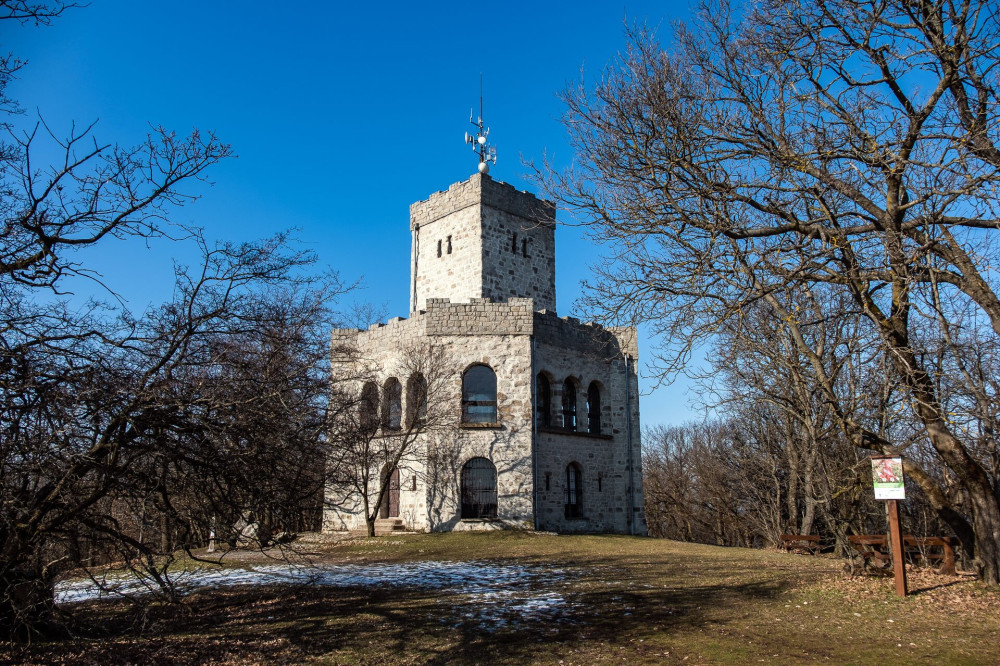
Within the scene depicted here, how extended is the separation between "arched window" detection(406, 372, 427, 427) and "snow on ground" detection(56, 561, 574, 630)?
7.82m

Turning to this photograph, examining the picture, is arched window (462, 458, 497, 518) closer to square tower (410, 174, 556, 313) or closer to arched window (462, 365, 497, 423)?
arched window (462, 365, 497, 423)

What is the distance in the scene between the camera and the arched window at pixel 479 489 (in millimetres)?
21047

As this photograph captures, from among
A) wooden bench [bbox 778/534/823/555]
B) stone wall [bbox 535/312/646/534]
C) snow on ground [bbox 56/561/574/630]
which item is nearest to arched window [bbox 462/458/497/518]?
stone wall [bbox 535/312/646/534]

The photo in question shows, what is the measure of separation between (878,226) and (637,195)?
304cm

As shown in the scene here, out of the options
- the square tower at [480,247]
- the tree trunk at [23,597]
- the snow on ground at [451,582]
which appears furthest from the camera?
the square tower at [480,247]

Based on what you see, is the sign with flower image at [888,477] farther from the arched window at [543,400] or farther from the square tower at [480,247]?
the square tower at [480,247]

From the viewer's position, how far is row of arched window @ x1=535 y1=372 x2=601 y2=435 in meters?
22.9

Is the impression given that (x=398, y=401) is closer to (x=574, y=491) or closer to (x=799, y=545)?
(x=574, y=491)

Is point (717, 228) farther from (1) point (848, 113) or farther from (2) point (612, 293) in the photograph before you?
(1) point (848, 113)

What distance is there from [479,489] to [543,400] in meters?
3.76

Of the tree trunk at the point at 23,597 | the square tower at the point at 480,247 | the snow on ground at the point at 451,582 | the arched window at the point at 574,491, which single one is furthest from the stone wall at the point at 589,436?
the tree trunk at the point at 23,597

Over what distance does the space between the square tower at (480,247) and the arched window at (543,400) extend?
3879 millimetres

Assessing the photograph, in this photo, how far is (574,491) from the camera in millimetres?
22984

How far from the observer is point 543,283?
→ 2714 cm
